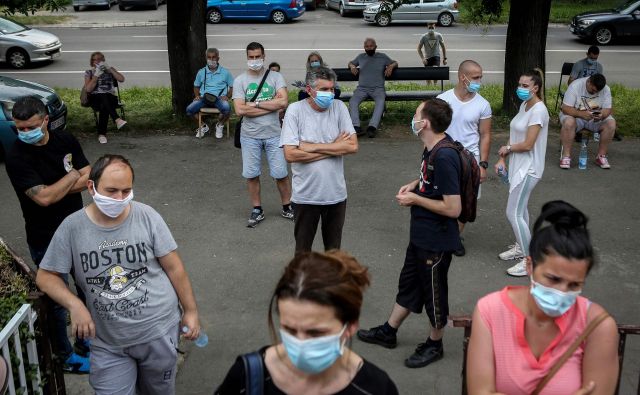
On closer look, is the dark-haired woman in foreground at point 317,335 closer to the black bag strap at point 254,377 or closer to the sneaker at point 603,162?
the black bag strap at point 254,377

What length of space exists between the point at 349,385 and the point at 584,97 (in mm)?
8591

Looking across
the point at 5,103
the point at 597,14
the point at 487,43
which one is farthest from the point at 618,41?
the point at 5,103

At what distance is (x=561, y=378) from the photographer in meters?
3.17

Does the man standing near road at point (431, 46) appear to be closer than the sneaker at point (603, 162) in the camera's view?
No

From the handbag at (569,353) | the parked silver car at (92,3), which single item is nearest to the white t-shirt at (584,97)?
the handbag at (569,353)

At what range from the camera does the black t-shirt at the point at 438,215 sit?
5234 millimetres

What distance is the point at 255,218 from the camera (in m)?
8.53

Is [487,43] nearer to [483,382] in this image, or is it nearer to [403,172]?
[403,172]

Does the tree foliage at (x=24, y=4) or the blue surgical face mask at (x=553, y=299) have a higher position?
the tree foliage at (x=24, y=4)

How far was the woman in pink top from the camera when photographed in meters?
3.14

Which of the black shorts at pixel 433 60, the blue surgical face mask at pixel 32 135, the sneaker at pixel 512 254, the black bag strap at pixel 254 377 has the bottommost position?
the sneaker at pixel 512 254

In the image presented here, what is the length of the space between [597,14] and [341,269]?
23313 mm

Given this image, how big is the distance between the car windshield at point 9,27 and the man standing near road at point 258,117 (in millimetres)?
14675

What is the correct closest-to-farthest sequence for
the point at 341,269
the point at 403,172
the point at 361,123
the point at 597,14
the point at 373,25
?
1. the point at 341,269
2. the point at 403,172
3. the point at 361,123
4. the point at 597,14
5. the point at 373,25
